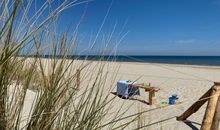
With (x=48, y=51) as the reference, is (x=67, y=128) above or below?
below

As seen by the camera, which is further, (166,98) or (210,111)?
(166,98)

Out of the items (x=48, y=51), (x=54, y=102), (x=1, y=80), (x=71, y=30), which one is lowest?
(x=54, y=102)

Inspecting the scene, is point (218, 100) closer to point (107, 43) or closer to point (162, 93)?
point (107, 43)

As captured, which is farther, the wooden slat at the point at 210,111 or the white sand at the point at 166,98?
the wooden slat at the point at 210,111

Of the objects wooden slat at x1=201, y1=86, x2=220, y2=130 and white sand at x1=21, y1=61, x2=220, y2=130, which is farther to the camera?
wooden slat at x1=201, y1=86, x2=220, y2=130

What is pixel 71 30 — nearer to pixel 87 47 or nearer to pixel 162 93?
pixel 87 47

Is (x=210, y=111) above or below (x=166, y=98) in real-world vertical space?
above

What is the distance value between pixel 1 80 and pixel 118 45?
0.72 m

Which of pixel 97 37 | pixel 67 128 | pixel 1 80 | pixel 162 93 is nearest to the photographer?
pixel 1 80

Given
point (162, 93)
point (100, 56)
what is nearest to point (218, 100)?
point (100, 56)

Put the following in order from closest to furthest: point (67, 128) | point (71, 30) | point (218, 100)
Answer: point (67, 128), point (71, 30), point (218, 100)

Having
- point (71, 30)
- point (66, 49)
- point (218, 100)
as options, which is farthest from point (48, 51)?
point (218, 100)

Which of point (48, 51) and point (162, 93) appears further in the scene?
point (162, 93)

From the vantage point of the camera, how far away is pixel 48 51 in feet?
2.93
